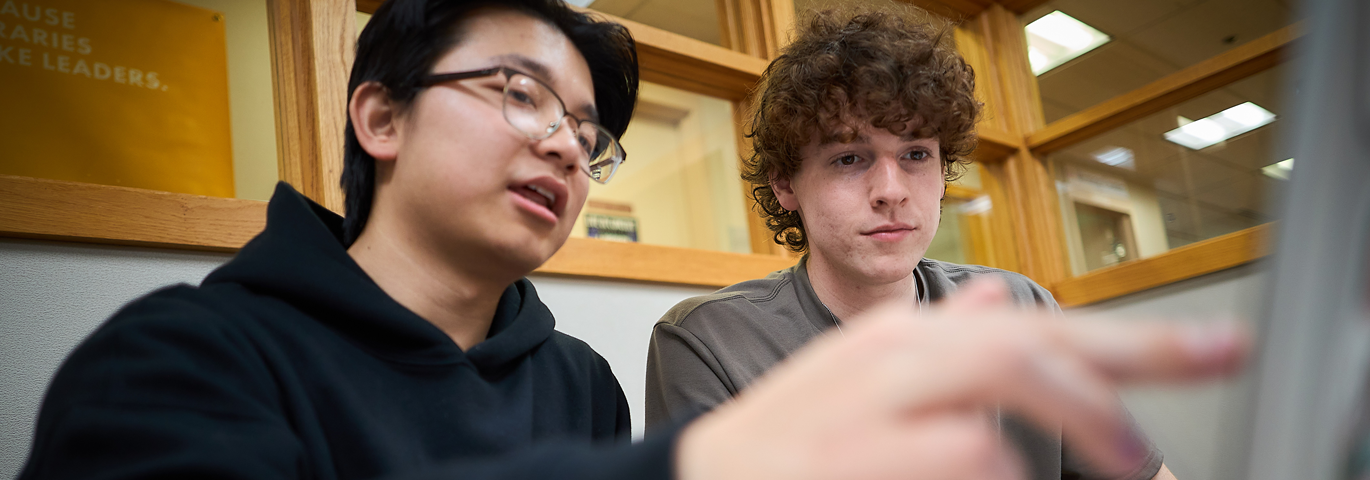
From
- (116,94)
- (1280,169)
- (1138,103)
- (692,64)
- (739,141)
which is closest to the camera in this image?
(1280,169)

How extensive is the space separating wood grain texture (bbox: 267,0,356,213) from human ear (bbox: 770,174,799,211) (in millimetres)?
750

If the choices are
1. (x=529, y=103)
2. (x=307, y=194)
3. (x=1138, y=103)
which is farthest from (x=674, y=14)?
(x=1138, y=103)

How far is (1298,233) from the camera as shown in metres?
0.15

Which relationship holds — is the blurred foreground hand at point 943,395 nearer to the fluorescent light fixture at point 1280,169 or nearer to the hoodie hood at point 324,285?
the fluorescent light fixture at point 1280,169

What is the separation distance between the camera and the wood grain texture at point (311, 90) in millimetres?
1360

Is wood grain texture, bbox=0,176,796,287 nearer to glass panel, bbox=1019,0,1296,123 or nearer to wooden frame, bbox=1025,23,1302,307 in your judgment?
wooden frame, bbox=1025,23,1302,307

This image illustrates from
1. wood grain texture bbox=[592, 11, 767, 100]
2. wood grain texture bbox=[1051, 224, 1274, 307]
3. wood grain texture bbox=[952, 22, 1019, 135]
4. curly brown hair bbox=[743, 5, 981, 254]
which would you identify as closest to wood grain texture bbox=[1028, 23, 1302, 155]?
wood grain texture bbox=[952, 22, 1019, 135]

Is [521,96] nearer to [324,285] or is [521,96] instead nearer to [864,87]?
[324,285]

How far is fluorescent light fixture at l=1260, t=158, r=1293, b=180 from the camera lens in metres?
0.16

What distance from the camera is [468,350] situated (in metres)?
0.69

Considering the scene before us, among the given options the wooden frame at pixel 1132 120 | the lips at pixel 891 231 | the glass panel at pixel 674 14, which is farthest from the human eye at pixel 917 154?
the wooden frame at pixel 1132 120

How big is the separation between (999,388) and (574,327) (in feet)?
4.41

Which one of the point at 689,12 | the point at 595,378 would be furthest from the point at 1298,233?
the point at 689,12

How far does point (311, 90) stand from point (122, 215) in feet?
1.29
